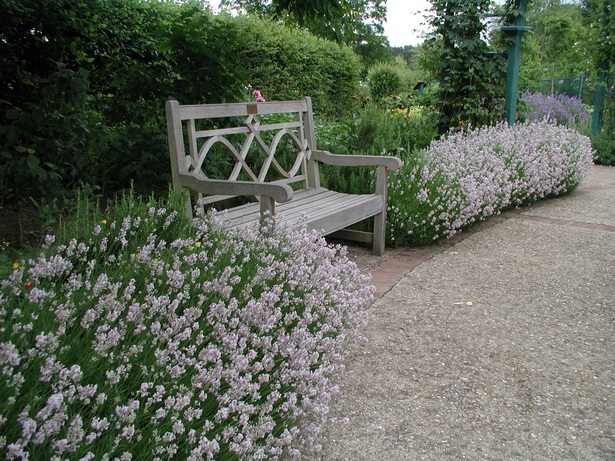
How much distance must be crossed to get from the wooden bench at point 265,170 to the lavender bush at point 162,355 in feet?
2.19

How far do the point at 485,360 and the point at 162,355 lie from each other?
1.87 meters

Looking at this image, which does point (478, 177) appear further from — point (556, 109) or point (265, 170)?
point (556, 109)

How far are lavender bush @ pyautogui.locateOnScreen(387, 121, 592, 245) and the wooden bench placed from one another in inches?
16.1

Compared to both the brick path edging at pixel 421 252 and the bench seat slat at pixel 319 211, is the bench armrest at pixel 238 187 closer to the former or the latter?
the bench seat slat at pixel 319 211

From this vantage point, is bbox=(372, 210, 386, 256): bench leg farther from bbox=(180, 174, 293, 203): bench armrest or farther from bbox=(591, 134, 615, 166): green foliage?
bbox=(591, 134, 615, 166): green foliage

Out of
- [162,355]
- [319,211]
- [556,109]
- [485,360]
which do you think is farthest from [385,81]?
[162,355]

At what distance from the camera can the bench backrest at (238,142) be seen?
3.68 meters

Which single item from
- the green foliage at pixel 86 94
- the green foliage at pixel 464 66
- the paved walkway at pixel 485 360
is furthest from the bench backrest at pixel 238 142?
the green foliage at pixel 464 66

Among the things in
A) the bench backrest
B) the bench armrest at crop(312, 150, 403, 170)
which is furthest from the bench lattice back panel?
the bench armrest at crop(312, 150, 403, 170)

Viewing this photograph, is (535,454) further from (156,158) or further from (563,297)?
(156,158)

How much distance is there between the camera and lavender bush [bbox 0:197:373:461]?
155 cm

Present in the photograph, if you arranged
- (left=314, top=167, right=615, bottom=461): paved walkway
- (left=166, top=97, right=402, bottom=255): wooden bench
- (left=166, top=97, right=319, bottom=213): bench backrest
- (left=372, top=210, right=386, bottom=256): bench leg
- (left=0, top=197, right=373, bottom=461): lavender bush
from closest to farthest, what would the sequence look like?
(left=0, top=197, right=373, bottom=461): lavender bush
(left=314, top=167, right=615, bottom=461): paved walkway
(left=166, top=97, right=402, bottom=255): wooden bench
(left=166, top=97, right=319, bottom=213): bench backrest
(left=372, top=210, right=386, bottom=256): bench leg

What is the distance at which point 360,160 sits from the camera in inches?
188

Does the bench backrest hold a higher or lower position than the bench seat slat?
higher
